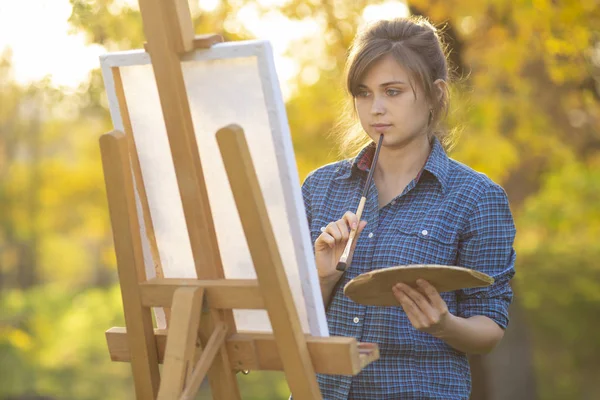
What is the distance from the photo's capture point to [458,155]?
15.5 feet

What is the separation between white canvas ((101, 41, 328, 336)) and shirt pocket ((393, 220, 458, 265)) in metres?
0.30

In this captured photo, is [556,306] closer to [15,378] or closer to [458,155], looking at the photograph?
[458,155]

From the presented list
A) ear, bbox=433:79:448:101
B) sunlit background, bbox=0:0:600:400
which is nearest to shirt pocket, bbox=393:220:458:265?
ear, bbox=433:79:448:101

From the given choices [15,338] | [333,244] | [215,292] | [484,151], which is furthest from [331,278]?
[15,338]

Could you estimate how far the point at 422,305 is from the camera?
1.67 m

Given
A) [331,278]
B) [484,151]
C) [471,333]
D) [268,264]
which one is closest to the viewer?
[268,264]

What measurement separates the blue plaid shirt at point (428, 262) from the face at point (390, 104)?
0.34 ft

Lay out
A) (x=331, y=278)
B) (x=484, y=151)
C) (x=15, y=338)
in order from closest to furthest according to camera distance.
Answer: (x=331, y=278) < (x=484, y=151) < (x=15, y=338)

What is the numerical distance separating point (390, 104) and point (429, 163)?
0.17 m

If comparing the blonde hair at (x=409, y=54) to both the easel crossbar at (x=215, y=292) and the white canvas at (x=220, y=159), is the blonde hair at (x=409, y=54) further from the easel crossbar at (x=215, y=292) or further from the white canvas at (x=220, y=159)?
the easel crossbar at (x=215, y=292)

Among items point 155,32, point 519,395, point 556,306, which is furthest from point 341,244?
point 556,306

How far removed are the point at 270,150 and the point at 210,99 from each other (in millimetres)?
163

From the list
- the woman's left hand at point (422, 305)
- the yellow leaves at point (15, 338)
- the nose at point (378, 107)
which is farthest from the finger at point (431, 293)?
the yellow leaves at point (15, 338)

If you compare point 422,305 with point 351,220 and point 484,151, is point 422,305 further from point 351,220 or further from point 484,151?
point 484,151
